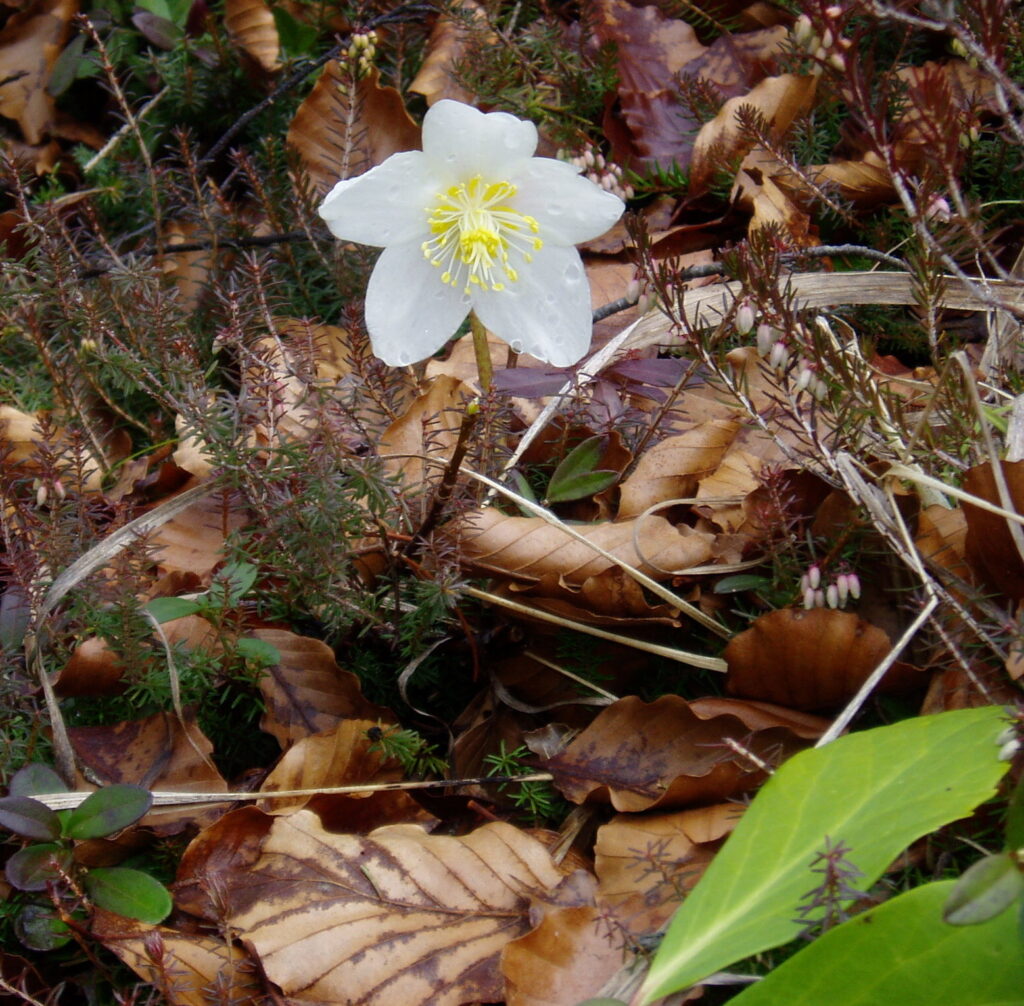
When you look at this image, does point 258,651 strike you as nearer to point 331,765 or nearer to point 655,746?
point 331,765

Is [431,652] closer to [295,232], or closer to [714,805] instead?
[714,805]

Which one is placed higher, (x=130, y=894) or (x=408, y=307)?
(x=408, y=307)

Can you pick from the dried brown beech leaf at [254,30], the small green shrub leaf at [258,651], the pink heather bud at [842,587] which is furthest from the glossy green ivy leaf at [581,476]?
the dried brown beech leaf at [254,30]

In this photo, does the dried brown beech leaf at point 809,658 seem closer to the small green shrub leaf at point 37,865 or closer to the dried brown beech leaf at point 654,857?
the dried brown beech leaf at point 654,857

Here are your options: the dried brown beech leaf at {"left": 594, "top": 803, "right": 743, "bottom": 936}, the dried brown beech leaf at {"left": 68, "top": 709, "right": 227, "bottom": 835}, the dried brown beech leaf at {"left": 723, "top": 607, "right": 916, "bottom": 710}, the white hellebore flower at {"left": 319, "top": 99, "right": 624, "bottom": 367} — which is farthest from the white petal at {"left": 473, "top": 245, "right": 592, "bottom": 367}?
the dried brown beech leaf at {"left": 68, "top": 709, "right": 227, "bottom": 835}

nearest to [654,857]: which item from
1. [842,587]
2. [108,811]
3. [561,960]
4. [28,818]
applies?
[561,960]

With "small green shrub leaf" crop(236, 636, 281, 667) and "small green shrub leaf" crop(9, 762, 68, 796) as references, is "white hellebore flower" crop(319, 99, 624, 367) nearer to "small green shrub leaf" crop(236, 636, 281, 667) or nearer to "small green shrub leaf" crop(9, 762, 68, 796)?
"small green shrub leaf" crop(236, 636, 281, 667)
